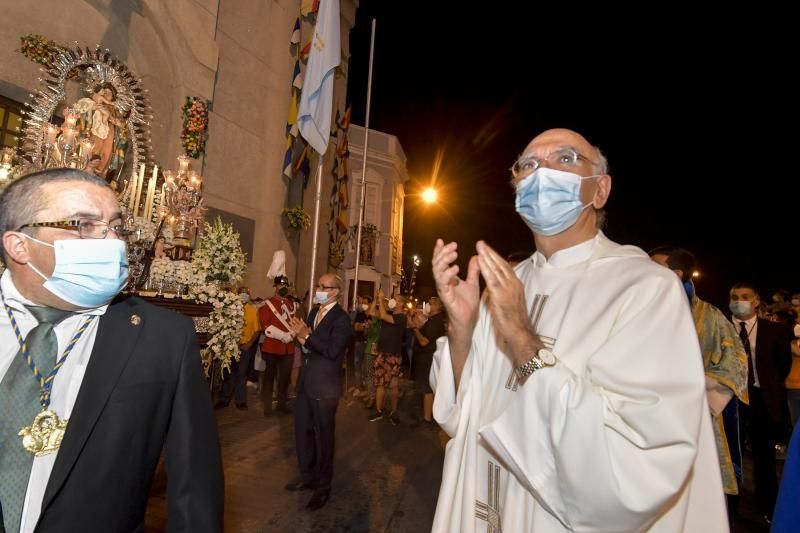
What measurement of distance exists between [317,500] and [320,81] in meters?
7.89

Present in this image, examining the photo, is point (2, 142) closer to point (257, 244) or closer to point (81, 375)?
point (257, 244)

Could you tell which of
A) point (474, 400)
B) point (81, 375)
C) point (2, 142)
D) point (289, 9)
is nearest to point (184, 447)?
point (81, 375)

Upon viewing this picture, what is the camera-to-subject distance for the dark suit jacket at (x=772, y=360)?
5.18 metres

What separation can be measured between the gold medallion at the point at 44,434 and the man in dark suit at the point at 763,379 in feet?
21.2

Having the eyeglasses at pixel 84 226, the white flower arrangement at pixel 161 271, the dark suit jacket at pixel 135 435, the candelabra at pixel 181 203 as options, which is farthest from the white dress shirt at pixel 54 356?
the candelabra at pixel 181 203

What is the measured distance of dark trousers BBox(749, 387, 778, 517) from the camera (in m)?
4.91

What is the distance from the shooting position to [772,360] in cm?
529

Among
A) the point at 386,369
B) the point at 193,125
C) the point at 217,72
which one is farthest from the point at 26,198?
the point at 217,72

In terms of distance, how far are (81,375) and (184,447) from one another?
47 cm

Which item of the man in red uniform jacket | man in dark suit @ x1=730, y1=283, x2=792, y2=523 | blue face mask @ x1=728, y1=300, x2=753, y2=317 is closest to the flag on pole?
the man in red uniform jacket

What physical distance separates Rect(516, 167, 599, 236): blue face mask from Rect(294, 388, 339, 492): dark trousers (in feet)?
12.7

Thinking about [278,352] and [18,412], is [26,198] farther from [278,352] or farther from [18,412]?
[278,352]

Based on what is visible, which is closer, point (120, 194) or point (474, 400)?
point (474, 400)

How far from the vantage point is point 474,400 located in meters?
2.03
